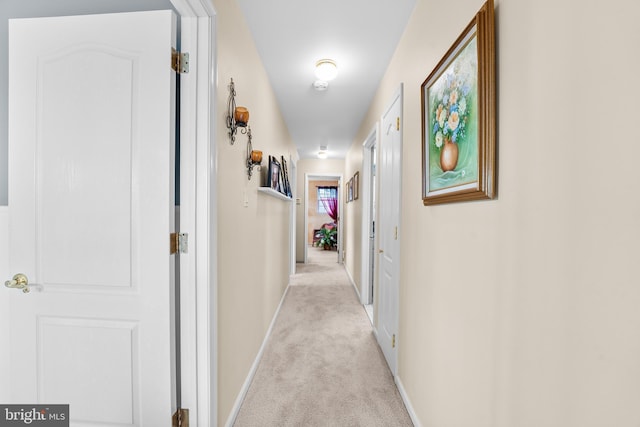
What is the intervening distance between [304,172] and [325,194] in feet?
10.7

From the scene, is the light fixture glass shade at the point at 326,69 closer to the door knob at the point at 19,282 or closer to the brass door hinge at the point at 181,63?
the brass door hinge at the point at 181,63

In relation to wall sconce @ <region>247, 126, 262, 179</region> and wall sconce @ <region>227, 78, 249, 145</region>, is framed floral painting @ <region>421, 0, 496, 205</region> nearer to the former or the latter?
wall sconce @ <region>227, 78, 249, 145</region>

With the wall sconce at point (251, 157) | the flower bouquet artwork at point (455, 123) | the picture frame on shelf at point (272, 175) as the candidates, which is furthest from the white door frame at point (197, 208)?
the picture frame on shelf at point (272, 175)

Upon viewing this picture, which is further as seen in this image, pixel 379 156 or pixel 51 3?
pixel 379 156

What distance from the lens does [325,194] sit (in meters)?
9.96

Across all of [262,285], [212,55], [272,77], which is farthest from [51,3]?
[262,285]

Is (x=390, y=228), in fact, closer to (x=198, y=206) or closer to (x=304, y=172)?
(x=198, y=206)

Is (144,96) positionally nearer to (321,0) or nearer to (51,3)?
(51,3)

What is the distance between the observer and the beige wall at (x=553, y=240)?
0.56m

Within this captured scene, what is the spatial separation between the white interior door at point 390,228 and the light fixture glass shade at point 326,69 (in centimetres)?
58

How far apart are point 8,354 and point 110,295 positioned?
1.97ft

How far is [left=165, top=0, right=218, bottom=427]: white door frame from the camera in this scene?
1.32 m

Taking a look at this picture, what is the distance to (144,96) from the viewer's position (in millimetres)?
1284

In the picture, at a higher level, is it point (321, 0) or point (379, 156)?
point (321, 0)
